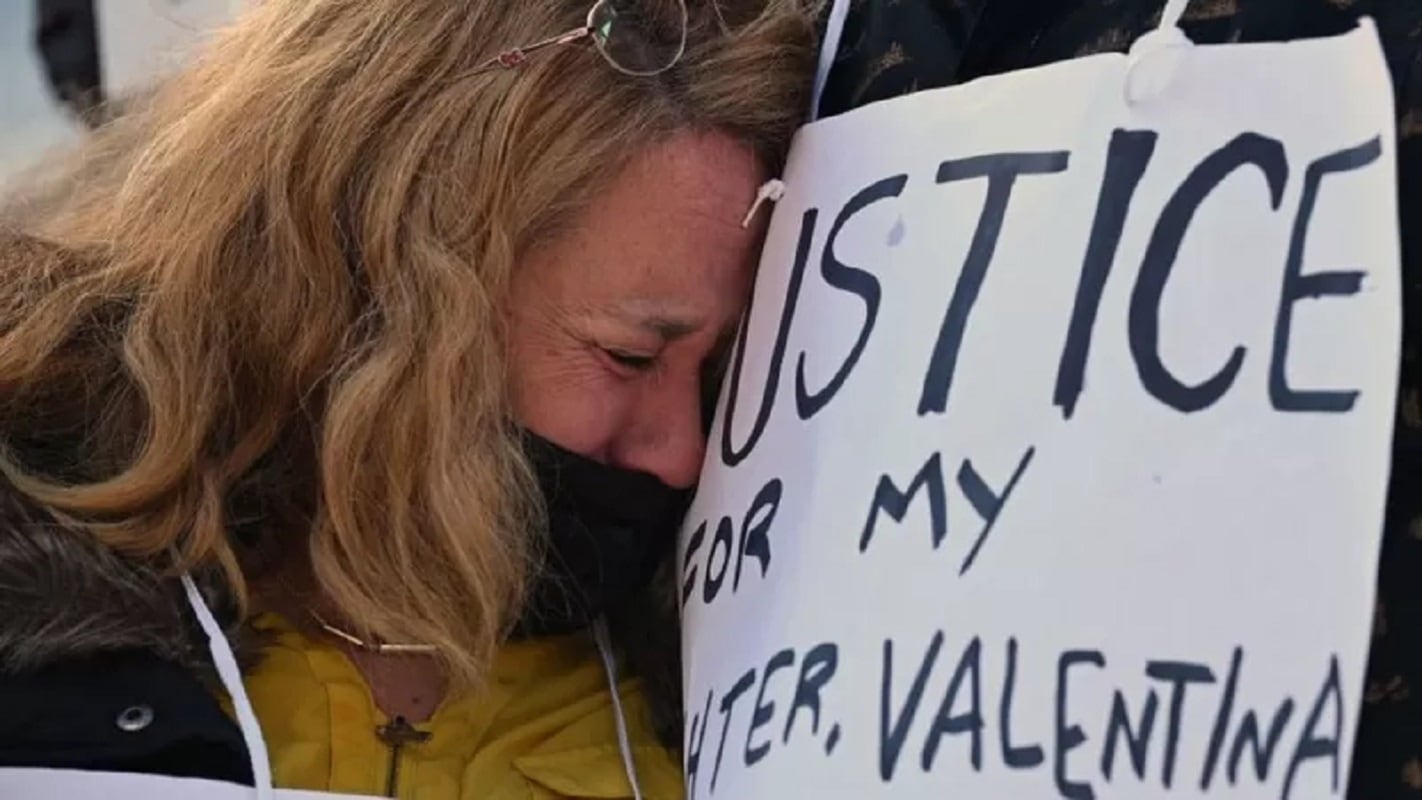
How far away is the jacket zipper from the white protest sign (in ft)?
0.81

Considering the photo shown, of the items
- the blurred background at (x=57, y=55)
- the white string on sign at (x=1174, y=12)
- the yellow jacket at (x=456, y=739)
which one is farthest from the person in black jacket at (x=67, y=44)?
the white string on sign at (x=1174, y=12)

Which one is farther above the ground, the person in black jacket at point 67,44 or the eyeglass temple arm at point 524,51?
the person in black jacket at point 67,44

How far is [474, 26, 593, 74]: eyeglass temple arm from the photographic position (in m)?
0.96

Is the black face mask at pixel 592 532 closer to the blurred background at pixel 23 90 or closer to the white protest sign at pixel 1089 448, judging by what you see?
the white protest sign at pixel 1089 448

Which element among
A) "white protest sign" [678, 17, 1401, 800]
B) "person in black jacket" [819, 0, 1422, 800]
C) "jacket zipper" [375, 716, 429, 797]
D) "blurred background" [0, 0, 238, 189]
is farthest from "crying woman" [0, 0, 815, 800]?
"blurred background" [0, 0, 238, 189]

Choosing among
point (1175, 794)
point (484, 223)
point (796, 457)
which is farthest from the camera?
point (484, 223)

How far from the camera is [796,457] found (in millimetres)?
813

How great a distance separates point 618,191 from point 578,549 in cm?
21

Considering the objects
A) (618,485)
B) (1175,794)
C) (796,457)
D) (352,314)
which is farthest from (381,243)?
(1175,794)

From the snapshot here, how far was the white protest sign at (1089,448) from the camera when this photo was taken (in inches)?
23.5

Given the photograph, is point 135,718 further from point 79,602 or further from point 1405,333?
point 1405,333

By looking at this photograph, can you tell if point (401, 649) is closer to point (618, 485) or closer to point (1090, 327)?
point (618, 485)

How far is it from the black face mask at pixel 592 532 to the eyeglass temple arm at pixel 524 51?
202mm

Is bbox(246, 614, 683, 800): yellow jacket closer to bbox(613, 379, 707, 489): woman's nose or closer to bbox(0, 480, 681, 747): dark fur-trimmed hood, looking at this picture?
bbox(0, 480, 681, 747): dark fur-trimmed hood
